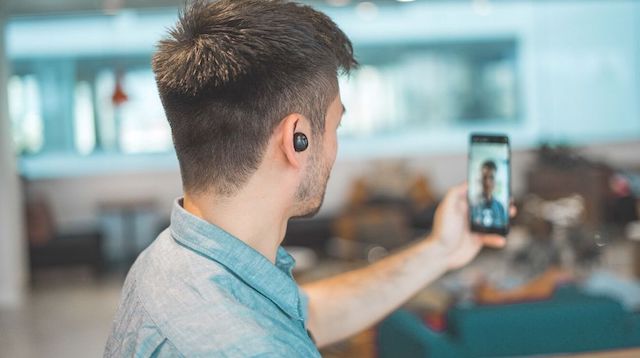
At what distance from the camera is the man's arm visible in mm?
1798

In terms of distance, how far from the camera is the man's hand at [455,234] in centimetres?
180

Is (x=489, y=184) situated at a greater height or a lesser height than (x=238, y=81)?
lesser

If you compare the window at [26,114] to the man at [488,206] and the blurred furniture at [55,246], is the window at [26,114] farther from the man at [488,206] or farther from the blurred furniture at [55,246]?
the man at [488,206]

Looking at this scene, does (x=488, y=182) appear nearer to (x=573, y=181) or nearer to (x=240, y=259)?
(x=240, y=259)

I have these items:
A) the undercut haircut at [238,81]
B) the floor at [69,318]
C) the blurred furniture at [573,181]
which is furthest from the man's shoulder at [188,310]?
the blurred furniture at [573,181]

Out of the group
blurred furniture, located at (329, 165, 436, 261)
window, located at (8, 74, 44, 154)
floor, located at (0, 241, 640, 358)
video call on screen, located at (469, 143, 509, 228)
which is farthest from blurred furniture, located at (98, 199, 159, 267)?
video call on screen, located at (469, 143, 509, 228)

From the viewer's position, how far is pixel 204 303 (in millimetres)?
1035

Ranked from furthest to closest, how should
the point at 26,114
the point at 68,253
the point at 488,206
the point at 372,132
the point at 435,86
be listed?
the point at 435,86 → the point at 372,132 → the point at 26,114 → the point at 68,253 → the point at 488,206

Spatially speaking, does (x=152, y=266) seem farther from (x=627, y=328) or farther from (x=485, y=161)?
(x=627, y=328)

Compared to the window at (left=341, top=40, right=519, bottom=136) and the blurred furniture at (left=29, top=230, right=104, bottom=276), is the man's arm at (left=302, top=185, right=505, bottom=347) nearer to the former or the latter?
the blurred furniture at (left=29, top=230, right=104, bottom=276)

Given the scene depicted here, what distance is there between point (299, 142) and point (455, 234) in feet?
2.39

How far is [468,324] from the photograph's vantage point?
3.91 meters

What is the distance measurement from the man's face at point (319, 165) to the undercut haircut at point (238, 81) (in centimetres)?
2

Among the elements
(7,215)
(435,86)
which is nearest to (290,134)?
(7,215)
